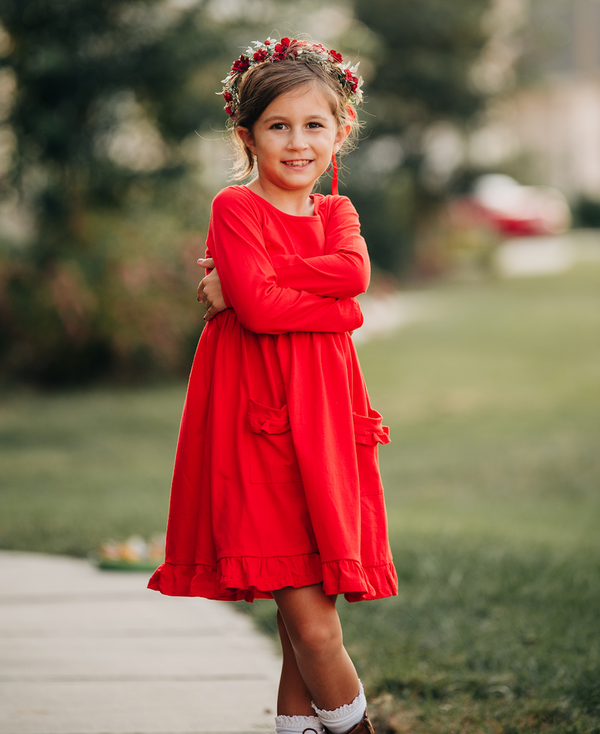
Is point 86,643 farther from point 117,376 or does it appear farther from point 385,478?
point 117,376

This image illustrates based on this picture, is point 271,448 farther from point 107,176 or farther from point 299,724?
point 107,176

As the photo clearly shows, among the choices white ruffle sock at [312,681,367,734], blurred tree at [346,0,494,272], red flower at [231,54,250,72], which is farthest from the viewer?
blurred tree at [346,0,494,272]

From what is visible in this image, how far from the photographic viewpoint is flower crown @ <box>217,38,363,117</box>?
229cm

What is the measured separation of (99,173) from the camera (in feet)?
34.4

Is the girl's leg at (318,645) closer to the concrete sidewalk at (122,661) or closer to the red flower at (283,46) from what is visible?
the concrete sidewalk at (122,661)

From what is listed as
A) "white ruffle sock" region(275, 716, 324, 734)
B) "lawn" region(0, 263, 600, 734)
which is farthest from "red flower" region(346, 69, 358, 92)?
"lawn" region(0, 263, 600, 734)

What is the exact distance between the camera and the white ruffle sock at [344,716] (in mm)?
2193

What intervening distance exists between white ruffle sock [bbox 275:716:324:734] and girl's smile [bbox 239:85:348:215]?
1.26m

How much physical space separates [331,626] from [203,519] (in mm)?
387

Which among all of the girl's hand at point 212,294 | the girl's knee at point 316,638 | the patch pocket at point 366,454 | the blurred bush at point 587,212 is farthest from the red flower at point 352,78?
the blurred bush at point 587,212

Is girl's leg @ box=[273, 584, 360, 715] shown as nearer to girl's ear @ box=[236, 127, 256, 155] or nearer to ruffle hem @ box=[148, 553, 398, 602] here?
ruffle hem @ box=[148, 553, 398, 602]

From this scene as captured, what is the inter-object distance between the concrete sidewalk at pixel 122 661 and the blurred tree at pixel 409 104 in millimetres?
16275

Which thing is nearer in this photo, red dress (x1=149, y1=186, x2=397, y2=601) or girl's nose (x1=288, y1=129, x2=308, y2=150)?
red dress (x1=149, y1=186, x2=397, y2=601)

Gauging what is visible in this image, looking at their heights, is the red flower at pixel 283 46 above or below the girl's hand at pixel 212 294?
above
